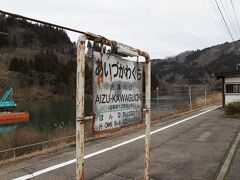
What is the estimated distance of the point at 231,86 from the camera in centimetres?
2278

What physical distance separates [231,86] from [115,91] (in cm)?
2140

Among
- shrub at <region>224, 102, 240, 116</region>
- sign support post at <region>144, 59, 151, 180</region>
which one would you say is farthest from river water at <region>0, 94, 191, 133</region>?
sign support post at <region>144, 59, 151, 180</region>

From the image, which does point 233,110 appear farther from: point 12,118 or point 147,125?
point 12,118

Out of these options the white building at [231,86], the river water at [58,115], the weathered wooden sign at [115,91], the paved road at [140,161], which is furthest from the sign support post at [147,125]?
the white building at [231,86]

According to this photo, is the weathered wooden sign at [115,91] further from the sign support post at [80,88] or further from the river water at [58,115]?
the river water at [58,115]

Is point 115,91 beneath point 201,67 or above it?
beneath

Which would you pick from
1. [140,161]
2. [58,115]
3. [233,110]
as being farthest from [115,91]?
[58,115]

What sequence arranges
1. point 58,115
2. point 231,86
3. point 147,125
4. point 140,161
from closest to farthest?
point 147,125
point 140,161
point 231,86
point 58,115

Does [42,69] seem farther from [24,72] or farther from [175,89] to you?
[175,89]

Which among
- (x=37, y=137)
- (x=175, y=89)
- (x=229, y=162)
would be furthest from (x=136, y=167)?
(x=175, y=89)

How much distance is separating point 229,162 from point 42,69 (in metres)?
95.9

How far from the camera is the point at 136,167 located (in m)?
5.64

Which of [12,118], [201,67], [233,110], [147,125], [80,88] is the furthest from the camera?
[201,67]

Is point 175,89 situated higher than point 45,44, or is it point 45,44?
point 45,44
